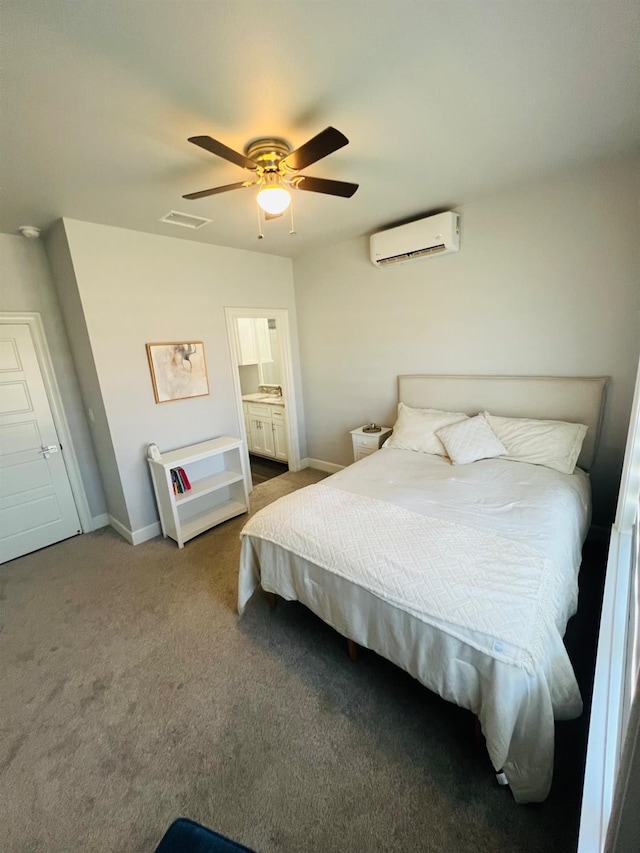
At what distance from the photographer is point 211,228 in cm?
295

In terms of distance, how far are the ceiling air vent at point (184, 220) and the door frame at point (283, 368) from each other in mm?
874

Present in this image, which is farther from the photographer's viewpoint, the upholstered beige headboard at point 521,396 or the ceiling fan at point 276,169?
the upholstered beige headboard at point 521,396

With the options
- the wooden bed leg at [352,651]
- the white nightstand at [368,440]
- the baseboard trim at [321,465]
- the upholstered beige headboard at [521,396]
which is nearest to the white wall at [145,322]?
the baseboard trim at [321,465]

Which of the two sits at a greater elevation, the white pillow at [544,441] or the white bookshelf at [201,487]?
the white pillow at [544,441]

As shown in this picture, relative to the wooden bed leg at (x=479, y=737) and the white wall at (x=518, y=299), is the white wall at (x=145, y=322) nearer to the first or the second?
the white wall at (x=518, y=299)

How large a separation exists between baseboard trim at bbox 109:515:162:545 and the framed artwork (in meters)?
1.21

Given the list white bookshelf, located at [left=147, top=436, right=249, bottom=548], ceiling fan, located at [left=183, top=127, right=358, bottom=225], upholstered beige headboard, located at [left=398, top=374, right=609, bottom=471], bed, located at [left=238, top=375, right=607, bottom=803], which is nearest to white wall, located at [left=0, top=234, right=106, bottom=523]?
white bookshelf, located at [left=147, top=436, right=249, bottom=548]

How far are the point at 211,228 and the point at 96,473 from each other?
8.52ft

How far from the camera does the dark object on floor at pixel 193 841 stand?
0.73 meters

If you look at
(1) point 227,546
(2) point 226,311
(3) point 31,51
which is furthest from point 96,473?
(3) point 31,51

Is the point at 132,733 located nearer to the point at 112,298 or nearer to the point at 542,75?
the point at 112,298

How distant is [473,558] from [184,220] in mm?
3121

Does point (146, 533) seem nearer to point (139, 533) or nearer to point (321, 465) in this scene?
point (139, 533)

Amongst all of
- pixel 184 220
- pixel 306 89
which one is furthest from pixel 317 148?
pixel 184 220
